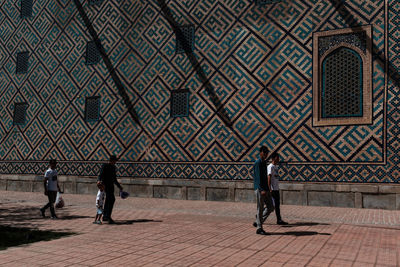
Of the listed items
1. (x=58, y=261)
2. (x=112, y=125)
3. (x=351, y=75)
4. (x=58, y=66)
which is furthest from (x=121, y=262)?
(x=58, y=66)

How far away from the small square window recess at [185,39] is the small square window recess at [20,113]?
28.0ft

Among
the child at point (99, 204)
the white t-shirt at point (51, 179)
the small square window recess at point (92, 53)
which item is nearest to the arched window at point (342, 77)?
the child at point (99, 204)

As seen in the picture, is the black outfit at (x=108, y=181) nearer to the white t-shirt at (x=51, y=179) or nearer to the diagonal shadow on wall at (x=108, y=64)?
the white t-shirt at (x=51, y=179)

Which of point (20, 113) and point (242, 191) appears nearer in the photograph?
point (242, 191)

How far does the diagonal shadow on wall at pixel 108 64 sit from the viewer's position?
14.8m

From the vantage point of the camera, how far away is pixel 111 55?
15.6 meters

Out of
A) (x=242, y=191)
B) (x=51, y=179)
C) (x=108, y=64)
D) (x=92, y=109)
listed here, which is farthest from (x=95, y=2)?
(x=242, y=191)

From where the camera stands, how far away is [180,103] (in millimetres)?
13875

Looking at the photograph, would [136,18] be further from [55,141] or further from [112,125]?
[55,141]

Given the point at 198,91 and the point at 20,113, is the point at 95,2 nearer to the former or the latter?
the point at 20,113

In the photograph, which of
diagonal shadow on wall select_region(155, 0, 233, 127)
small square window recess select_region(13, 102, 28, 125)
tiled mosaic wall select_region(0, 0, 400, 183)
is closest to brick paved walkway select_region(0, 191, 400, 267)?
tiled mosaic wall select_region(0, 0, 400, 183)

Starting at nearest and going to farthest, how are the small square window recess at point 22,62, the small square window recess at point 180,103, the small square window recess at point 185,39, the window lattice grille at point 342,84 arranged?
the window lattice grille at point 342,84
the small square window recess at point 180,103
the small square window recess at point 185,39
the small square window recess at point 22,62

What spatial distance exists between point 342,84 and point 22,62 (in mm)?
14716

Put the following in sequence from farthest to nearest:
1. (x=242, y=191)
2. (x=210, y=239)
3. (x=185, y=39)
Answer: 1. (x=185, y=39)
2. (x=242, y=191)
3. (x=210, y=239)
